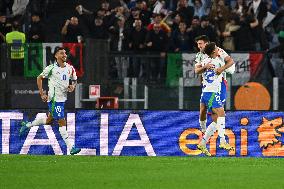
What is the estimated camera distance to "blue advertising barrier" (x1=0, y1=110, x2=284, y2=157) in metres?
20.8

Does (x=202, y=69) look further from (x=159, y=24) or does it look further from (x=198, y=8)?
(x=198, y=8)

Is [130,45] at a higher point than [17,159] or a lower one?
higher

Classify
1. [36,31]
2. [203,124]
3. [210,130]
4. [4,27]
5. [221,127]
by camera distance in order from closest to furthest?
[221,127] → [210,130] → [203,124] → [36,31] → [4,27]

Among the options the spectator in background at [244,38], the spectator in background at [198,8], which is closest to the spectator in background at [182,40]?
the spectator in background at [244,38]

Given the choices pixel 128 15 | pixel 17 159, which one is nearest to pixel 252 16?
pixel 128 15

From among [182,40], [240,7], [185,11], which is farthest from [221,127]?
[240,7]

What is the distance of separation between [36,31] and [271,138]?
8693 millimetres

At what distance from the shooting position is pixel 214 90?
765 inches

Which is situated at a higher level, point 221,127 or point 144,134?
point 221,127

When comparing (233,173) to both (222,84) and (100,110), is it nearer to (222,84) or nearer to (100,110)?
(222,84)

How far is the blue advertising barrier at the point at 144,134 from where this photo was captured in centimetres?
2078

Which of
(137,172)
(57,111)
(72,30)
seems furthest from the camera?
(72,30)

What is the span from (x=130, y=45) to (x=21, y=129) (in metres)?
6.12

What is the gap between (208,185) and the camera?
46.1 ft
